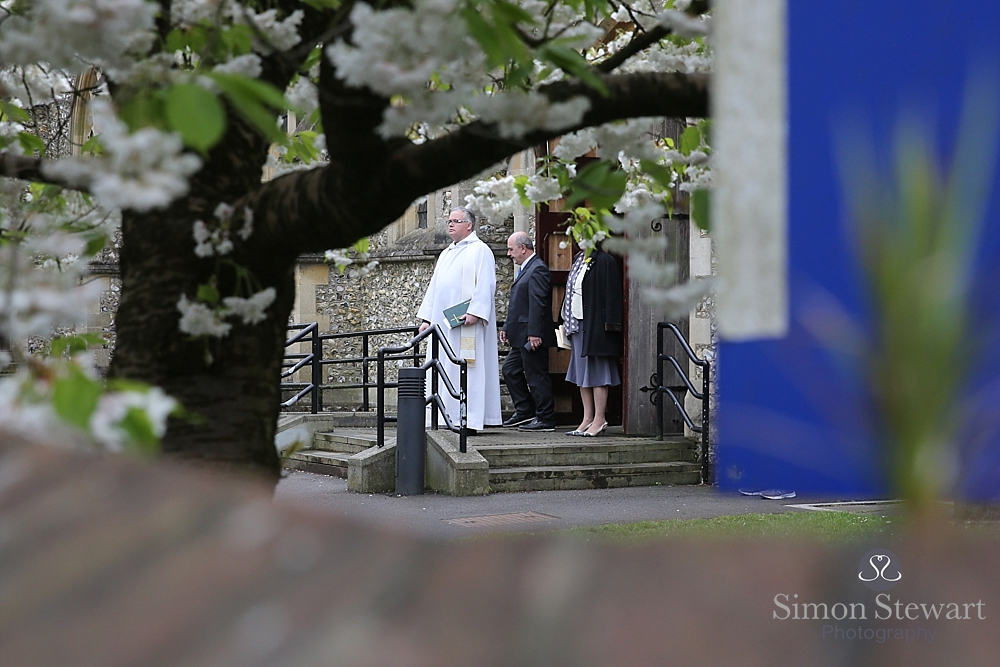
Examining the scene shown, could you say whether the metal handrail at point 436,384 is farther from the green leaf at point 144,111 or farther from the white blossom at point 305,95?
the green leaf at point 144,111

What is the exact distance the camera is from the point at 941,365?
1.06 metres

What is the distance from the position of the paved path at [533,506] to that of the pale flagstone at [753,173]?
4.24 metres

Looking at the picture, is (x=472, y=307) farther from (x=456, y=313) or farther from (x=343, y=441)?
(x=343, y=441)

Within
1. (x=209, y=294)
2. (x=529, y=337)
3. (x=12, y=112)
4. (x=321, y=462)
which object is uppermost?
(x=12, y=112)

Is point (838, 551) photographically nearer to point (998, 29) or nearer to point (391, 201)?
point (998, 29)

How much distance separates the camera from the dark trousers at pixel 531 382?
10.2m

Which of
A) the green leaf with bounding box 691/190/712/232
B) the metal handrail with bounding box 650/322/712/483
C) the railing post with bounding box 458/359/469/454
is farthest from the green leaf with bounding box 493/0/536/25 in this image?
the metal handrail with bounding box 650/322/712/483

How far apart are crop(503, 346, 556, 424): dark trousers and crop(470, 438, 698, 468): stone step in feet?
4.23

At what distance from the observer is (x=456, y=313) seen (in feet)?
31.4

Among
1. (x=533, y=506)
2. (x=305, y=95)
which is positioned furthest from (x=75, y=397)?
(x=533, y=506)

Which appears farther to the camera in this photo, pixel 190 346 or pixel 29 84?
pixel 29 84

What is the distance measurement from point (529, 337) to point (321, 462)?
2.29 metres

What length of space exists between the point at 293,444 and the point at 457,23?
1.51 metres

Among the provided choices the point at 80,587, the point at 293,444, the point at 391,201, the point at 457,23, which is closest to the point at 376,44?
the point at 457,23
